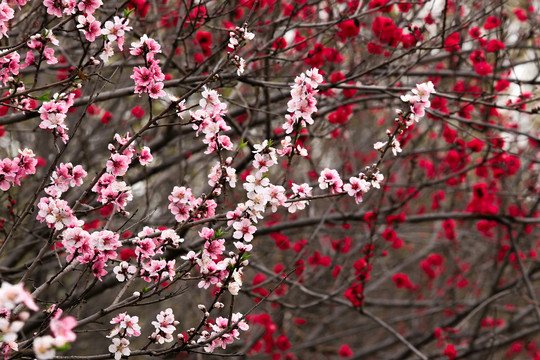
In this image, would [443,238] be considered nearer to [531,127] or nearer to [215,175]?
[531,127]

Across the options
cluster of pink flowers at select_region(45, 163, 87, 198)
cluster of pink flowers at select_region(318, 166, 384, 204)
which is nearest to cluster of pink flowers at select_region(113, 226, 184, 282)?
cluster of pink flowers at select_region(45, 163, 87, 198)

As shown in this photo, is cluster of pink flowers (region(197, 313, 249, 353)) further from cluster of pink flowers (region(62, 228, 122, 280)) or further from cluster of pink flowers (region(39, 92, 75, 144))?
cluster of pink flowers (region(39, 92, 75, 144))

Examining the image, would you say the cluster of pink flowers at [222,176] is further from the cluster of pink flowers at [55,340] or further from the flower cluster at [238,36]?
the cluster of pink flowers at [55,340]

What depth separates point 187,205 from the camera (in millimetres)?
2986

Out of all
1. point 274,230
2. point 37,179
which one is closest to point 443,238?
point 274,230

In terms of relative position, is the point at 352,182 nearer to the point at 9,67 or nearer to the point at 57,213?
the point at 57,213

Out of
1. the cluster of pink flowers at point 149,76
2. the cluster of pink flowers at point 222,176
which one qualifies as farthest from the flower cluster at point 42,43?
the cluster of pink flowers at point 222,176

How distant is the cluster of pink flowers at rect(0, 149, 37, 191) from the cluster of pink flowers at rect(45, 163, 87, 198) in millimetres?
166

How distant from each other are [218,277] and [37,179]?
3.60 meters

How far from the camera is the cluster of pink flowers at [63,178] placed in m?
2.75

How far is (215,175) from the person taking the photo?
2.91 meters

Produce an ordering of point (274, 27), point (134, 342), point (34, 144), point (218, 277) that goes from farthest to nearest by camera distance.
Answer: point (134, 342) < point (34, 144) < point (274, 27) < point (218, 277)

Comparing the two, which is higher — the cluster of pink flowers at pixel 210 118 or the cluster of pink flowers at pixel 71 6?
the cluster of pink flowers at pixel 71 6

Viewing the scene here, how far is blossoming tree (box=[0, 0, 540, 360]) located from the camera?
2.73 m
